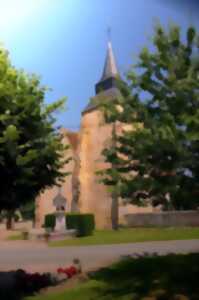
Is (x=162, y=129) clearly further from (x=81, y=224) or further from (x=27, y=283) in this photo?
(x=81, y=224)

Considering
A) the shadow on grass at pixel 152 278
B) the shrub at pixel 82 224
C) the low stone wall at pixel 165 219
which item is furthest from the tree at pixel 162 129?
the shrub at pixel 82 224

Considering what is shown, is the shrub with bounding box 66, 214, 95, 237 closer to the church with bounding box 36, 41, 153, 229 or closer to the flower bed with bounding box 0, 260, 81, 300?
the church with bounding box 36, 41, 153, 229

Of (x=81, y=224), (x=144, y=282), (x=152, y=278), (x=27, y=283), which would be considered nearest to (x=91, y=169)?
(x=81, y=224)

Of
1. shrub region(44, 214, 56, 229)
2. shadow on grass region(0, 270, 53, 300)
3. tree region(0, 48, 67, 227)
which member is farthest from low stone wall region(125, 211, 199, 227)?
tree region(0, 48, 67, 227)

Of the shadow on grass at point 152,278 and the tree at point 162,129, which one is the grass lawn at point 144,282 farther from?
the tree at point 162,129

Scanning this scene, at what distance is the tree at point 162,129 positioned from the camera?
1010 centimetres

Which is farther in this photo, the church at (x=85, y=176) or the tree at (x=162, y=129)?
the church at (x=85, y=176)

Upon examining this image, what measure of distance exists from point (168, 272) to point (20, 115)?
17.1ft

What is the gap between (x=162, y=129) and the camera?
A: 10031mm

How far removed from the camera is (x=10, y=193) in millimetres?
10148

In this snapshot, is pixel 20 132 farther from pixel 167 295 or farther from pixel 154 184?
pixel 167 295

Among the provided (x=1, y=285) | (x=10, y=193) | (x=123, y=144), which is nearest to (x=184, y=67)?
(x=123, y=144)

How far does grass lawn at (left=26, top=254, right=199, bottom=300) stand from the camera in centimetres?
959

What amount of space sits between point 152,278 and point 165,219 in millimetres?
22136
